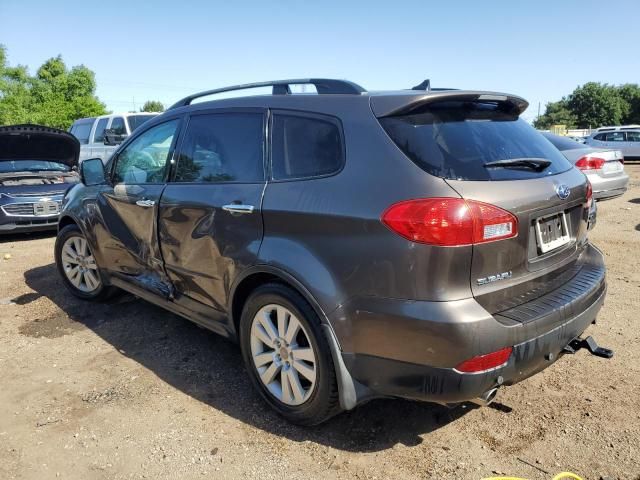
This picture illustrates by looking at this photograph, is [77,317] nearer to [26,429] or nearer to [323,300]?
[26,429]

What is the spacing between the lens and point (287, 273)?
2.56 metres

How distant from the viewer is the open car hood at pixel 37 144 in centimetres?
740

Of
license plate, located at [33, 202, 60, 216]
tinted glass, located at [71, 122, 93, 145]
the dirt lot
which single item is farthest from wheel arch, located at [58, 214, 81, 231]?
tinted glass, located at [71, 122, 93, 145]

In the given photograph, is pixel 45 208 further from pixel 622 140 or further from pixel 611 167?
pixel 622 140

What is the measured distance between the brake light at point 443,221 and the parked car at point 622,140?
22.2 metres

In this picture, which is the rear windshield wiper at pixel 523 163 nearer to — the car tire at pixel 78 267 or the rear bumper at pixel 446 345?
the rear bumper at pixel 446 345

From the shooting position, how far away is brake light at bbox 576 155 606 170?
8.91m

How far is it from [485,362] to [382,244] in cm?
68

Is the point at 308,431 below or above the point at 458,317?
below

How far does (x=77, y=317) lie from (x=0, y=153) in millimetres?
4829

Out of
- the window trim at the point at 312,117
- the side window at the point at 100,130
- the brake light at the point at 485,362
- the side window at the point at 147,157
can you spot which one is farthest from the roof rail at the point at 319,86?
the side window at the point at 100,130

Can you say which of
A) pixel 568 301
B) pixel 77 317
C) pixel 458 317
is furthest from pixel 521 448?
pixel 77 317

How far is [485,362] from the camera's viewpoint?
2182 mm

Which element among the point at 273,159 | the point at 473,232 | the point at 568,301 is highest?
the point at 273,159
